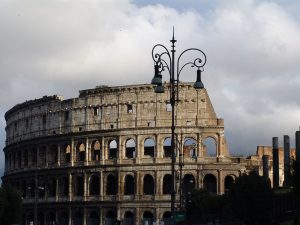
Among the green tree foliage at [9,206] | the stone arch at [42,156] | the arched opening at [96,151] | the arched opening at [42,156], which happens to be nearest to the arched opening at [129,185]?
the arched opening at [96,151]

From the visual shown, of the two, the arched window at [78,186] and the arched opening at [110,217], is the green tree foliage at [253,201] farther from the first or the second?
the arched window at [78,186]

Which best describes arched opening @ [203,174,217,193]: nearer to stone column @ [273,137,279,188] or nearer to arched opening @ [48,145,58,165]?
stone column @ [273,137,279,188]

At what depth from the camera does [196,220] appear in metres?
67.0

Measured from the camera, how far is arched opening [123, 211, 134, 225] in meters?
89.8

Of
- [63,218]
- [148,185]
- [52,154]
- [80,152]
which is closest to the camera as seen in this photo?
[148,185]

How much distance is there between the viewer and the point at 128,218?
90000 millimetres

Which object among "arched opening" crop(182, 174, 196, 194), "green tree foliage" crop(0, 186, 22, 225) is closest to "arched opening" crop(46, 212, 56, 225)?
"arched opening" crop(182, 174, 196, 194)

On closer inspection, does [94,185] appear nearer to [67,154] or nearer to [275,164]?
[67,154]

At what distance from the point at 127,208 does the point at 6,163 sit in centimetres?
2768

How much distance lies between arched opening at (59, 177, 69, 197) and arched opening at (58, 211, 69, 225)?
2283 mm

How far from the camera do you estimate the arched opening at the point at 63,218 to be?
94938mm

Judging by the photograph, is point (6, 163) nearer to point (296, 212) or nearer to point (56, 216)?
point (56, 216)

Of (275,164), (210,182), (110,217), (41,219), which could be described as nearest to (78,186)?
(110,217)

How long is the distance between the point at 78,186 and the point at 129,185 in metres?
6.94
